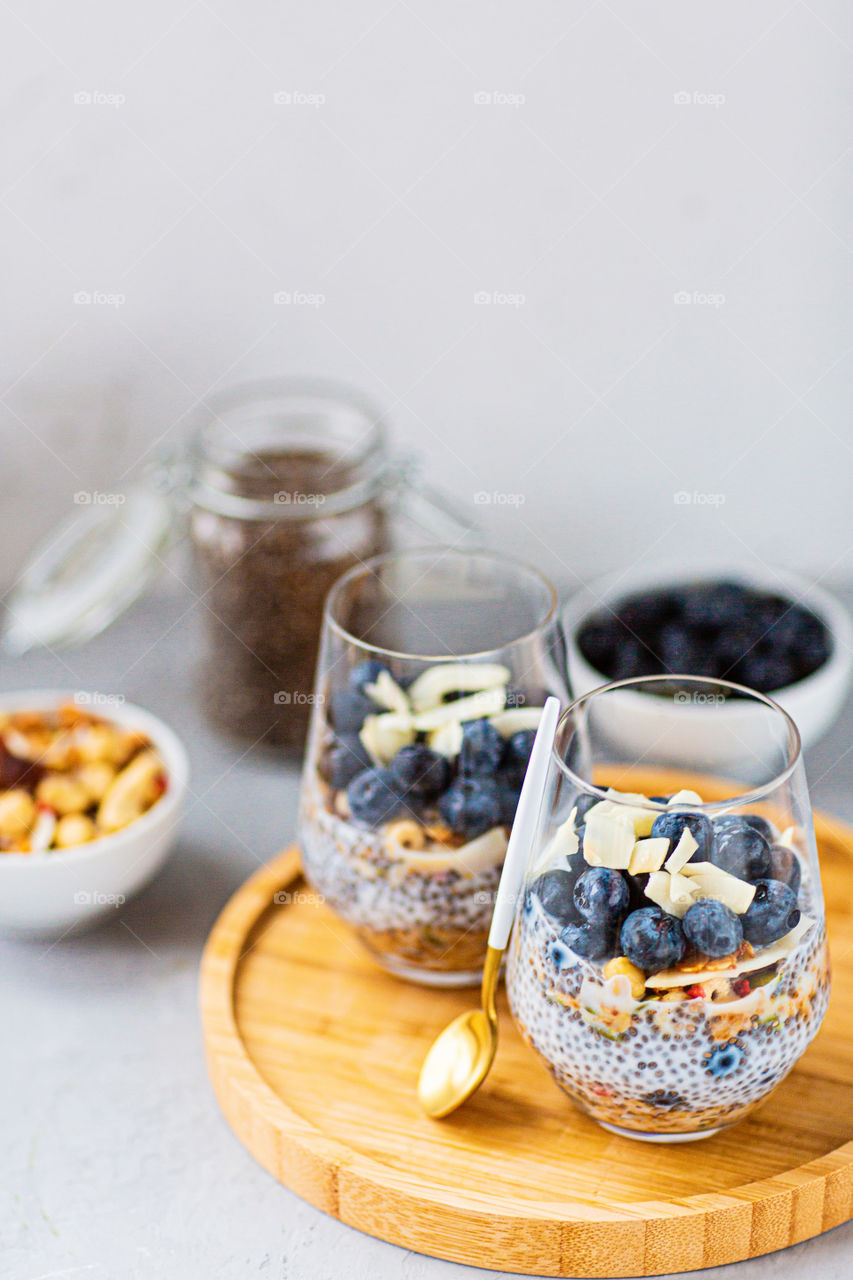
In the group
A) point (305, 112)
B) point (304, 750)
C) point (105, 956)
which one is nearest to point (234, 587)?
point (304, 750)

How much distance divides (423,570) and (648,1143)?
0.35m

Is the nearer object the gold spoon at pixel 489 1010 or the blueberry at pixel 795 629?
the gold spoon at pixel 489 1010

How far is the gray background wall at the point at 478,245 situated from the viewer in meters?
1.02

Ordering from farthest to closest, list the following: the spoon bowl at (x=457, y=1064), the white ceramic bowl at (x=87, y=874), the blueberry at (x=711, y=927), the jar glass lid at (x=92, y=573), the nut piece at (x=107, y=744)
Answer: the jar glass lid at (x=92, y=573)
the nut piece at (x=107, y=744)
the white ceramic bowl at (x=87, y=874)
the spoon bowl at (x=457, y=1064)
the blueberry at (x=711, y=927)

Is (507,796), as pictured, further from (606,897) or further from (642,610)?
(642,610)

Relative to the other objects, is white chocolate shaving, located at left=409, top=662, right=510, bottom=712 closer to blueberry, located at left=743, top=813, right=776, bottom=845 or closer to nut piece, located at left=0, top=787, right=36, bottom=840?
blueberry, located at left=743, top=813, right=776, bottom=845

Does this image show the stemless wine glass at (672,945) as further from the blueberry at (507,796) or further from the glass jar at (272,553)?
the glass jar at (272,553)

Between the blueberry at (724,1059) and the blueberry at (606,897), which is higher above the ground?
the blueberry at (606,897)

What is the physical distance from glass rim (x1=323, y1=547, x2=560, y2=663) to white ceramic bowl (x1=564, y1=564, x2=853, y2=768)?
74 mm

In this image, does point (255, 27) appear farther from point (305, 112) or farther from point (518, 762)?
point (518, 762)

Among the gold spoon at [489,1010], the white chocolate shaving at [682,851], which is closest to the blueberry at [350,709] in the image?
the gold spoon at [489,1010]

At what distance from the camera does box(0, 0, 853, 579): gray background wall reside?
3.33 feet

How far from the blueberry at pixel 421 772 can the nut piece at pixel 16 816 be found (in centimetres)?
29

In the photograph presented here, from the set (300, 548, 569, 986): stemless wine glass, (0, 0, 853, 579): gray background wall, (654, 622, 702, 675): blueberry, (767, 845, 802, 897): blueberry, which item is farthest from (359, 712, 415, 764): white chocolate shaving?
(0, 0, 853, 579): gray background wall
